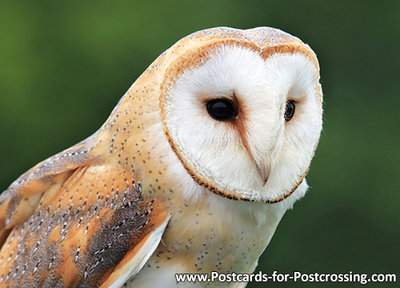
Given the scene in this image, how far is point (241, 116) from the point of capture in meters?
1.68

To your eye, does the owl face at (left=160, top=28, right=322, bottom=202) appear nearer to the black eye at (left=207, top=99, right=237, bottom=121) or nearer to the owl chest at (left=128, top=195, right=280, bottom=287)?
the black eye at (left=207, top=99, right=237, bottom=121)

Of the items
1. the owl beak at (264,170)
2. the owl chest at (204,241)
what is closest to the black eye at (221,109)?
the owl beak at (264,170)

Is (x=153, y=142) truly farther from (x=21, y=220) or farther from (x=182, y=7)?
(x=182, y=7)

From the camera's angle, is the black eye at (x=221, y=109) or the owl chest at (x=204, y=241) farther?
the owl chest at (x=204, y=241)

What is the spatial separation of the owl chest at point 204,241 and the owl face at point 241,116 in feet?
0.37

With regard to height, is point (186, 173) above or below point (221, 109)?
below

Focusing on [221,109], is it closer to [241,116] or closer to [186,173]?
[241,116]

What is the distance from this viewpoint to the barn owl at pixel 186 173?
167 cm

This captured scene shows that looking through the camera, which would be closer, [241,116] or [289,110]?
[241,116]

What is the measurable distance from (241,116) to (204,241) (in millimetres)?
407

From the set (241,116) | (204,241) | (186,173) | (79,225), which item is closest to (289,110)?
(241,116)

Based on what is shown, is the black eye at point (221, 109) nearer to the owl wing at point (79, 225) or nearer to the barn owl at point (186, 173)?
the barn owl at point (186, 173)

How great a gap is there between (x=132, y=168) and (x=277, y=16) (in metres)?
2.62

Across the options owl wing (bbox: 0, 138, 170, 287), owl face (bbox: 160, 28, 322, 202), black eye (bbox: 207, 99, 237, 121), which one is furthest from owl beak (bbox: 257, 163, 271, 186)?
owl wing (bbox: 0, 138, 170, 287)
